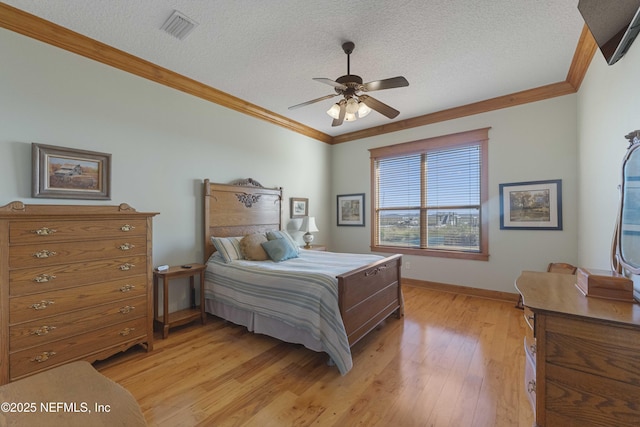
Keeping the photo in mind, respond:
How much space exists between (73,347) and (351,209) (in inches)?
173

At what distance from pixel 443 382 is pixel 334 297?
1.02 meters

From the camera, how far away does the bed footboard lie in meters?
2.32

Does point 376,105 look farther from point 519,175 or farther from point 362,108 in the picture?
point 519,175

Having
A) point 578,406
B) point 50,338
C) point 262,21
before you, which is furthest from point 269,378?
point 262,21

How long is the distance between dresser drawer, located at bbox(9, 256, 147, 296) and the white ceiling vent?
206 centimetres

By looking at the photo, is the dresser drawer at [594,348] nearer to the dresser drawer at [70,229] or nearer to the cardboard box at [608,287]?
the cardboard box at [608,287]

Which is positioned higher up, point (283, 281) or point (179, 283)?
point (283, 281)

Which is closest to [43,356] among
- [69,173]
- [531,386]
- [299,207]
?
[69,173]

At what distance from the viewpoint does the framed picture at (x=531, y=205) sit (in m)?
3.46

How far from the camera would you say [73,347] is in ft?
6.72

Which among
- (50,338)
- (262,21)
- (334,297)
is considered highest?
(262,21)

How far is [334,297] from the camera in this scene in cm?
223

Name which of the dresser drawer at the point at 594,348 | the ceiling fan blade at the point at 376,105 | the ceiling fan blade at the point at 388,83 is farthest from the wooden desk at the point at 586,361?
the ceiling fan blade at the point at 376,105

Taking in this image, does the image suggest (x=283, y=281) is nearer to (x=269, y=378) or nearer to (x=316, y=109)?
(x=269, y=378)
